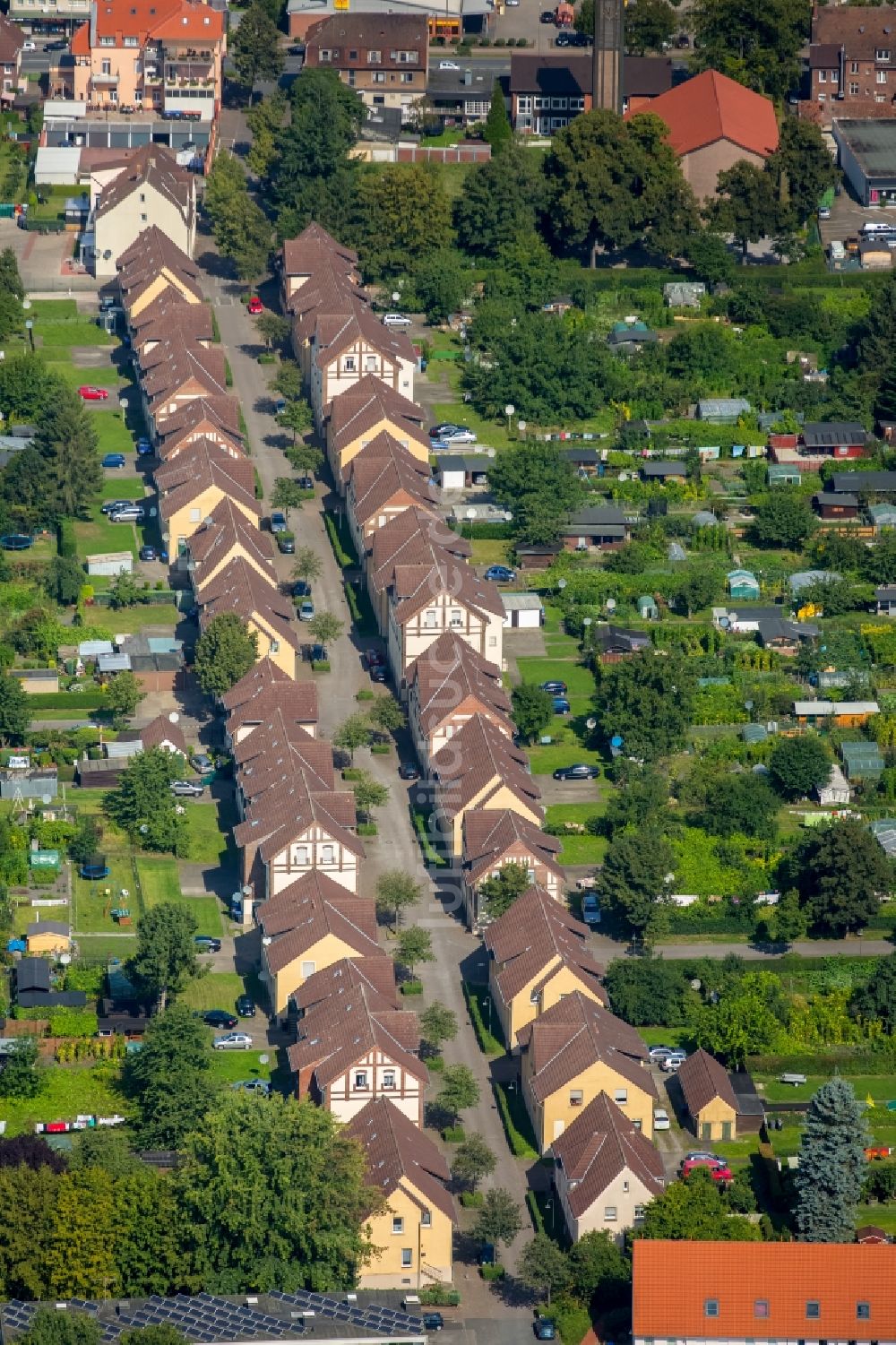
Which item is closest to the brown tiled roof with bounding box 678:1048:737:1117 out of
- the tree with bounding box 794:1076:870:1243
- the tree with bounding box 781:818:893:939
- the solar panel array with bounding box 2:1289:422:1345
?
the tree with bounding box 794:1076:870:1243

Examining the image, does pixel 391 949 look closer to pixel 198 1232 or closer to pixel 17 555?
pixel 198 1232

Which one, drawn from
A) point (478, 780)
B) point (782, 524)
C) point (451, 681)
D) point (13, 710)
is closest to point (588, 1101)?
point (478, 780)

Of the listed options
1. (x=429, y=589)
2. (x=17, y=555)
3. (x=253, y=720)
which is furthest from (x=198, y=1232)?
(x=17, y=555)

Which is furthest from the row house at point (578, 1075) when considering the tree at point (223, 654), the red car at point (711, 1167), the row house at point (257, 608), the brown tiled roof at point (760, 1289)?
the row house at point (257, 608)

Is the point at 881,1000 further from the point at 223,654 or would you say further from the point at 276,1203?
the point at 223,654

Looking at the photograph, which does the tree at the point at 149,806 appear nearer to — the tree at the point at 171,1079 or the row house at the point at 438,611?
the row house at the point at 438,611

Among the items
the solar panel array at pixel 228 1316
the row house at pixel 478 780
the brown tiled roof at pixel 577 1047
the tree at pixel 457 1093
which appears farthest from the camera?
the row house at pixel 478 780
